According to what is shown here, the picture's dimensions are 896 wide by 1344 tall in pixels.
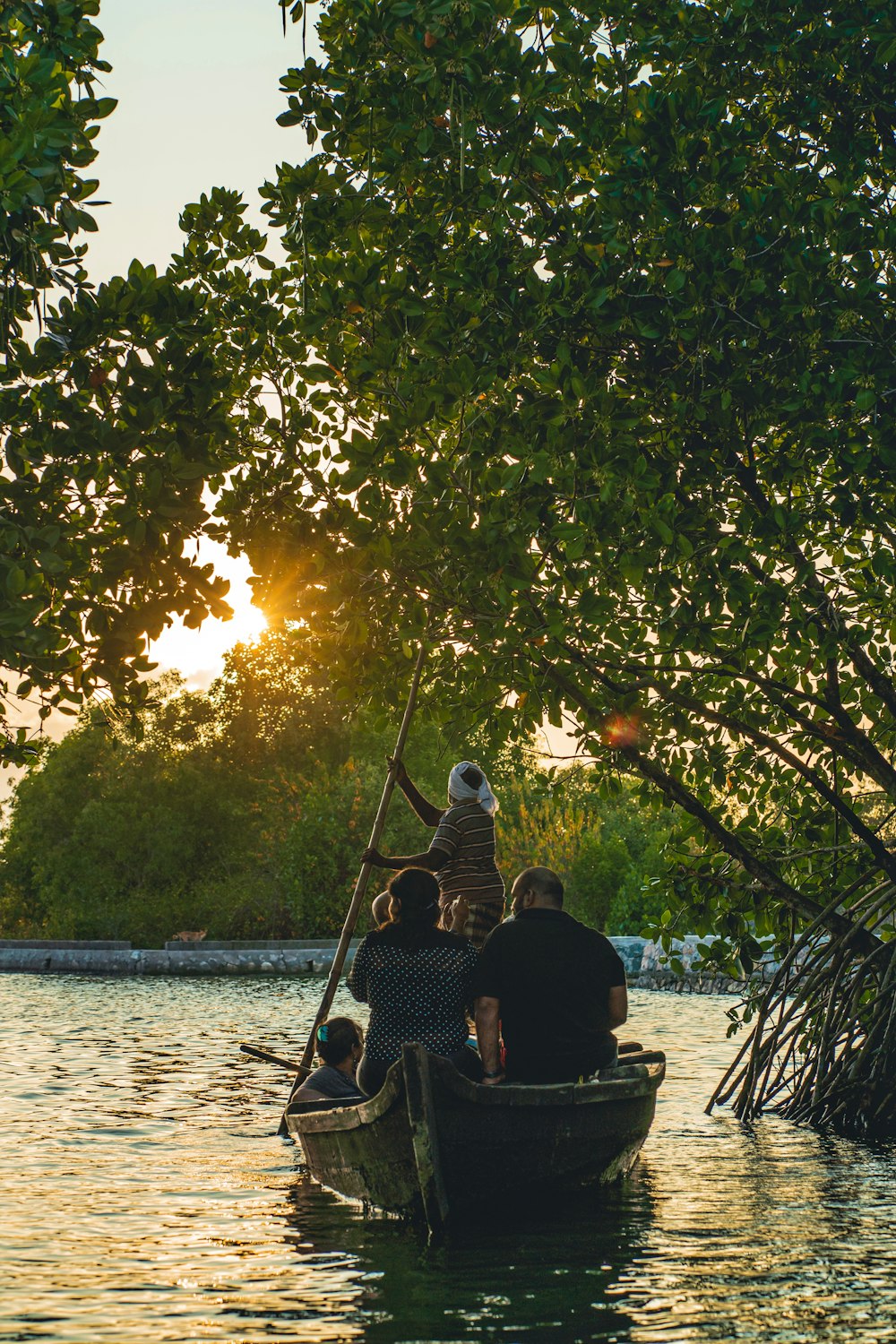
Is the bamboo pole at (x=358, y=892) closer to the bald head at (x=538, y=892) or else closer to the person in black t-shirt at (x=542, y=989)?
the bald head at (x=538, y=892)

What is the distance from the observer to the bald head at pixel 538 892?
27.2 ft

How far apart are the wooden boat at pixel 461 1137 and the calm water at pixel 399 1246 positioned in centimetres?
20

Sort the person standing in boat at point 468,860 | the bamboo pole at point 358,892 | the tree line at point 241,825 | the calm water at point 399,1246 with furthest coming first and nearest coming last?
the tree line at point 241,825, the bamboo pole at point 358,892, the person standing in boat at point 468,860, the calm water at point 399,1246

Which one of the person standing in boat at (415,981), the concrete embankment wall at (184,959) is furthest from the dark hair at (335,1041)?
the concrete embankment wall at (184,959)

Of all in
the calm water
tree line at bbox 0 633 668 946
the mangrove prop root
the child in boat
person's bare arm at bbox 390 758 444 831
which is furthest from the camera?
tree line at bbox 0 633 668 946

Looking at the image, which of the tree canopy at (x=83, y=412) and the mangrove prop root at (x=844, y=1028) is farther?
the mangrove prop root at (x=844, y=1028)

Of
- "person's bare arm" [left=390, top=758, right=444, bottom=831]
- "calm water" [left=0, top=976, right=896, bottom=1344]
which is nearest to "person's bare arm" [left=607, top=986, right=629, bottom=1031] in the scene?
"calm water" [left=0, top=976, right=896, bottom=1344]

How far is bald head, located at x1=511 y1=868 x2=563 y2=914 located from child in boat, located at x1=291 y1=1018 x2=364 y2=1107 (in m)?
1.90

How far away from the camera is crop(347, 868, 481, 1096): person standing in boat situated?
323 inches

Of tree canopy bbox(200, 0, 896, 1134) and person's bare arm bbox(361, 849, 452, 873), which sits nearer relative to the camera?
tree canopy bbox(200, 0, 896, 1134)

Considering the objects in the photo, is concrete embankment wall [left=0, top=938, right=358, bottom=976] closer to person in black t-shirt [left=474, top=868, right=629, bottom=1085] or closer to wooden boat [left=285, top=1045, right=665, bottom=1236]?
wooden boat [left=285, top=1045, right=665, bottom=1236]

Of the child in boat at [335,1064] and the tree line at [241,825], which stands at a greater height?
the tree line at [241,825]

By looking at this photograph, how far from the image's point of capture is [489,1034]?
27.1 ft

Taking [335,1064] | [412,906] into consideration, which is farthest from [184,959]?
[412,906]
